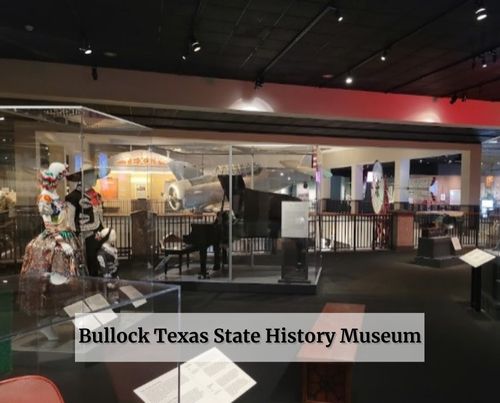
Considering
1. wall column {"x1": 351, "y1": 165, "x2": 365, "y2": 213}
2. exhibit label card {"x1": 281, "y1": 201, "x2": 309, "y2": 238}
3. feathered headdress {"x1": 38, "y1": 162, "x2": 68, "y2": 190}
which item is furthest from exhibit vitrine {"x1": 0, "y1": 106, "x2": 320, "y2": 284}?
wall column {"x1": 351, "y1": 165, "x2": 365, "y2": 213}

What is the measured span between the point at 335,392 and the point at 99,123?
3.41 metres

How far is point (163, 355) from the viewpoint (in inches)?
81.5

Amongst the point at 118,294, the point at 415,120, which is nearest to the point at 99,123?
the point at 118,294

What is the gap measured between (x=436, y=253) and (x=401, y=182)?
27.9 ft

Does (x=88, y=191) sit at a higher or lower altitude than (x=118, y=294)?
higher

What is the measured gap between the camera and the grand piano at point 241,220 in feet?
19.1

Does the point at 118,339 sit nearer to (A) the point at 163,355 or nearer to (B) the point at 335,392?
(A) the point at 163,355

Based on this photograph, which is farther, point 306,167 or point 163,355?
point 306,167

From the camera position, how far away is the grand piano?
5.83 m

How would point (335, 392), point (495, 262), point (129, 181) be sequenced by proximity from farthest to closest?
point (129, 181) < point (495, 262) < point (335, 392)

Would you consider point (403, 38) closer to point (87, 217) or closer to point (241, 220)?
point (241, 220)

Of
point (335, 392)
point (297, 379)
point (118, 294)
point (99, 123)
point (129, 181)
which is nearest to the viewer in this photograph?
point (118, 294)

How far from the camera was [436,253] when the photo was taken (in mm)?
7457

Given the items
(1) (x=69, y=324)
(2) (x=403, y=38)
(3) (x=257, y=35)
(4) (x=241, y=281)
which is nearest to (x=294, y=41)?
(3) (x=257, y=35)
